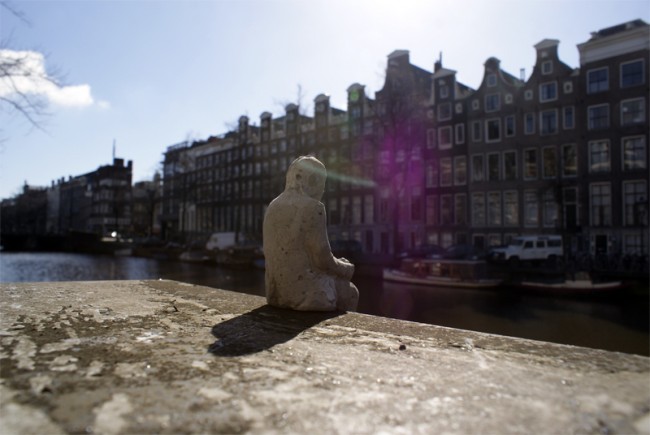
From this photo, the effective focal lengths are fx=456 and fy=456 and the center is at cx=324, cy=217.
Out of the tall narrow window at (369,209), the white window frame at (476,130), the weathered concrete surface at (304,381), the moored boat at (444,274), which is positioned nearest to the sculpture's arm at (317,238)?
the weathered concrete surface at (304,381)

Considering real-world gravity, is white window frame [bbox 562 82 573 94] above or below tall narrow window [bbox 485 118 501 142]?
above

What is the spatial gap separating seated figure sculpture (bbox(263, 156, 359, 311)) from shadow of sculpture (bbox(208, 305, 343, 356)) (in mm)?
142

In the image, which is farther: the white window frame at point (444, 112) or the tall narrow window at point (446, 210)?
the white window frame at point (444, 112)

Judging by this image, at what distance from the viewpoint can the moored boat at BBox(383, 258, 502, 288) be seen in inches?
842

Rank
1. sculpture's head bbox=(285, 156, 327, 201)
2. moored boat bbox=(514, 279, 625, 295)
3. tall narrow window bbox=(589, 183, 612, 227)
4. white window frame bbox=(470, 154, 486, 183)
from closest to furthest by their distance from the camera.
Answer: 1. sculpture's head bbox=(285, 156, 327, 201)
2. moored boat bbox=(514, 279, 625, 295)
3. tall narrow window bbox=(589, 183, 612, 227)
4. white window frame bbox=(470, 154, 486, 183)

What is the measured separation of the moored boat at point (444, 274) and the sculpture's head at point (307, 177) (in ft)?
59.4

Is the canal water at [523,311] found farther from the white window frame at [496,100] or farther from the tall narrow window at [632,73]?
the white window frame at [496,100]

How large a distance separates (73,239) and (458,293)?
5556 cm

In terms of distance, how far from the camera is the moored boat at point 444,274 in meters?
21.4

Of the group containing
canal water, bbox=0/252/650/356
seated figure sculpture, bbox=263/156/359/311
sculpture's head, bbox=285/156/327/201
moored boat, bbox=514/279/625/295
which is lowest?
canal water, bbox=0/252/650/356

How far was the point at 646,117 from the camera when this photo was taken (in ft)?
83.0

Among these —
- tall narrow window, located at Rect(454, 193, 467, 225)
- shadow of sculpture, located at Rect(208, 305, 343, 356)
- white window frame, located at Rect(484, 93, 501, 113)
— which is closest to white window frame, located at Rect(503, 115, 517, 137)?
white window frame, located at Rect(484, 93, 501, 113)

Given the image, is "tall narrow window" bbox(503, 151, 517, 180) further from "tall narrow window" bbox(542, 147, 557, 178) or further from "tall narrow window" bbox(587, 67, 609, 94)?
"tall narrow window" bbox(587, 67, 609, 94)

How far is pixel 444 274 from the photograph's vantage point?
73.6ft
